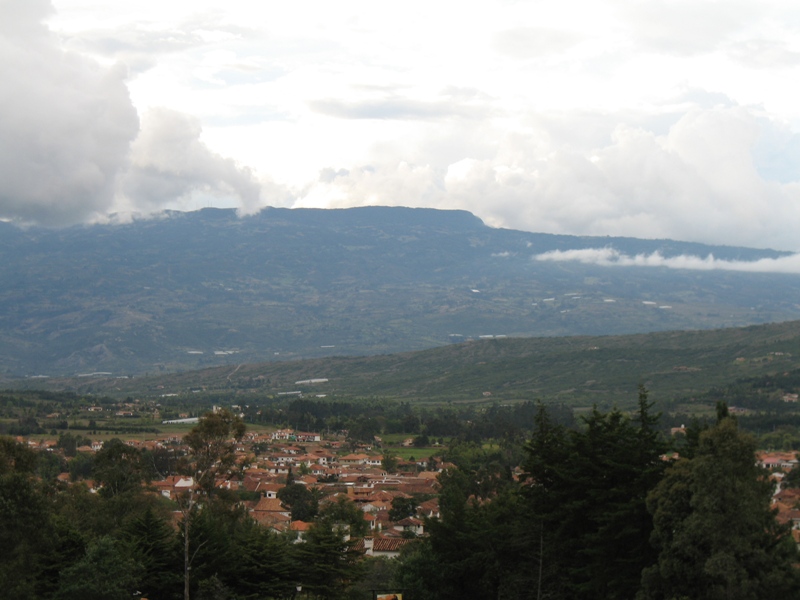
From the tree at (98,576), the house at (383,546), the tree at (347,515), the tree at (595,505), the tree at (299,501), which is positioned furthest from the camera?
the tree at (299,501)

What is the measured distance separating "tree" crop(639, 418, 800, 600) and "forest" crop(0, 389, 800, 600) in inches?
1.5

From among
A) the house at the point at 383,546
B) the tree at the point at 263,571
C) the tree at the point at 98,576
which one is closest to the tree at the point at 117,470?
the house at the point at 383,546

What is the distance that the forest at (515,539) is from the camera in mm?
28312

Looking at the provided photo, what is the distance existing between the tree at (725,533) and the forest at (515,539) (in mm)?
38

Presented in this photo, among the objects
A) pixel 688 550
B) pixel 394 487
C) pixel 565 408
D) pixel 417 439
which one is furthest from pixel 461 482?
pixel 565 408

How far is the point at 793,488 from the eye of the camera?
6525cm

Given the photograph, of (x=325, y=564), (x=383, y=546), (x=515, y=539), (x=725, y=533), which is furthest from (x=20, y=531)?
(x=383, y=546)

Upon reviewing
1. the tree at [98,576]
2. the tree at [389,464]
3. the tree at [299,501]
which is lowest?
the tree at [389,464]

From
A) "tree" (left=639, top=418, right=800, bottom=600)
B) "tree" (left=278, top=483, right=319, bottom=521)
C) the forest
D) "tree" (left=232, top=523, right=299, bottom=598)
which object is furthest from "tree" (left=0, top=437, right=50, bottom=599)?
"tree" (left=278, top=483, right=319, bottom=521)

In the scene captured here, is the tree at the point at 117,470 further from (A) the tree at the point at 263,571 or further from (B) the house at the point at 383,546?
(A) the tree at the point at 263,571

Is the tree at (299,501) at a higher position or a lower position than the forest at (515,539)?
lower

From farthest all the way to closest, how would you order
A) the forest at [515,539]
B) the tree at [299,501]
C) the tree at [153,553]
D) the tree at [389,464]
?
1. the tree at [389,464]
2. the tree at [299,501]
3. the tree at [153,553]
4. the forest at [515,539]

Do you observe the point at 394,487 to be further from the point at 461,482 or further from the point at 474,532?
the point at 474,532

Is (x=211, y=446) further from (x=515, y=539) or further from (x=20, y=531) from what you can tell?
(x=515, y=539)
